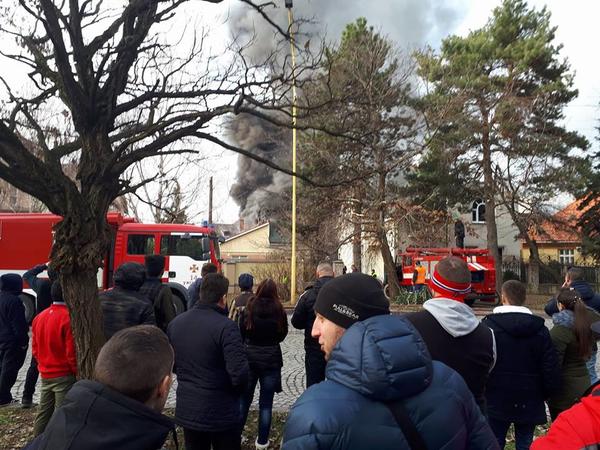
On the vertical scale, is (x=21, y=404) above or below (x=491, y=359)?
below

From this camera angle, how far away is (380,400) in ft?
5.40

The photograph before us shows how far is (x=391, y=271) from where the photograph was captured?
→ 2475 centimetres

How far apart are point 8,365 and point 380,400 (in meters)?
6.35

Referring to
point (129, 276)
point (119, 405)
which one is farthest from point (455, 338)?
point (129, 276)

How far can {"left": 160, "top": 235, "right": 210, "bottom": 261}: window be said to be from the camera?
52.9ft

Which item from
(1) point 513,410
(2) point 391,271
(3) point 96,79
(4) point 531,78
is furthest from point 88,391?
(4) point 531,78

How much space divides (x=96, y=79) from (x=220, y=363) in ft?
10.5

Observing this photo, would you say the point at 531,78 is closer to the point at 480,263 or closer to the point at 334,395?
the point at 480,263

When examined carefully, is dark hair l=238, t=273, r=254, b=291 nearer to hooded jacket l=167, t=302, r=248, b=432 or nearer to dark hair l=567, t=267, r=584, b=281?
hooded jacket l=167, t=302, r=248, b=432

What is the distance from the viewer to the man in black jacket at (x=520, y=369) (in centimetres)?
388

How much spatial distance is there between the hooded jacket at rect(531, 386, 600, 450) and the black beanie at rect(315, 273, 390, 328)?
66 cm

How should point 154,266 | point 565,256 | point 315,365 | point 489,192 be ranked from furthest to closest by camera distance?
point 565,256 → point 489,192 → point 154,266 → point 315,365

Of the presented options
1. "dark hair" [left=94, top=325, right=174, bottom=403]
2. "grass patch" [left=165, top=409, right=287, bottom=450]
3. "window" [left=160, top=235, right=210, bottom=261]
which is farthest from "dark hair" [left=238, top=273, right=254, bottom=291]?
"window" [left=160, top=235, right=210, bottom=261]

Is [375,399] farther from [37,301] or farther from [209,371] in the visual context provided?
[37,301]
